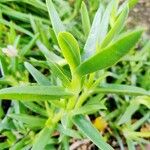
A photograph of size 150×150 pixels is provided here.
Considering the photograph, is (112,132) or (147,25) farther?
(147,25)

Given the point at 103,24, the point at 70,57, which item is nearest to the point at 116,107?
the point at 103,24

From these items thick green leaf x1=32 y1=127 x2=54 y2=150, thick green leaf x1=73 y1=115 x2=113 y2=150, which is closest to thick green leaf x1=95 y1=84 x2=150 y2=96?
thick green leaf x1=73 y1=115 x2=113 y2=150

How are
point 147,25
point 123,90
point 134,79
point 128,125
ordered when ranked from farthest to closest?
point 147,25 → point 134,79 → point 128,125 → point 123,90

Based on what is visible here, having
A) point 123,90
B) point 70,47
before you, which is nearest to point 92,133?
point 123,90

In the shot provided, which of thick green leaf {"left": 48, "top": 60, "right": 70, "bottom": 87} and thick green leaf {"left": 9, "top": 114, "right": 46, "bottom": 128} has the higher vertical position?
thick green leaf {"left": 48, "top": 60, "right": 70, "bottom": 87}

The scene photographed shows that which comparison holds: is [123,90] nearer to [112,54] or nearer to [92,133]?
[92,133]

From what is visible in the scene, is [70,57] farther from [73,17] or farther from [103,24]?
[73,17]

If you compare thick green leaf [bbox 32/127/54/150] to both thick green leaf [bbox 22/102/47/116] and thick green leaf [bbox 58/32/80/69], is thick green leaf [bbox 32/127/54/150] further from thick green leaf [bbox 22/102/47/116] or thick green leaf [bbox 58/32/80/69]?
thick green leaf [bbox 58/32/80/69]
